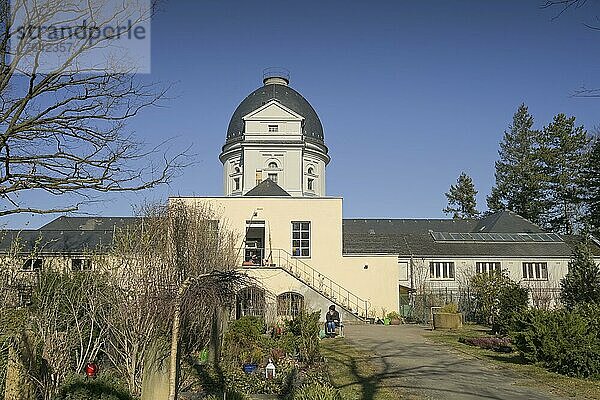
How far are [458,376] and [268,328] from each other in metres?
13.0

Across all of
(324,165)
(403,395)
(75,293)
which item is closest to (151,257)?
(75,293)

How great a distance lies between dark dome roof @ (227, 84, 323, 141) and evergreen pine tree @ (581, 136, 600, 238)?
25.7m

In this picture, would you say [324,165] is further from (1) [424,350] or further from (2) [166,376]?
(2) [166,376]

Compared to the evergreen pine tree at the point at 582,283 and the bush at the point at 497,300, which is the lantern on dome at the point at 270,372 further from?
the evergreen pine tree at the point at 582,283

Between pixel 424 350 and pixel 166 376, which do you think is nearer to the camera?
pixel 166 376

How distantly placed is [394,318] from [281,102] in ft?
80.5

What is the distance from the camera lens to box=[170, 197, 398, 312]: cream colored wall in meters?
36.0

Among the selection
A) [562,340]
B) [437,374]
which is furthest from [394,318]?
[437,374]

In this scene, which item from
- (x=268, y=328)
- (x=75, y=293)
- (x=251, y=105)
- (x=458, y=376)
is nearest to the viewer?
(x=75, y=293)

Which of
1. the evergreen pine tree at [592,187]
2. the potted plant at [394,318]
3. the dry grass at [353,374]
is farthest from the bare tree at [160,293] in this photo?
the evergreen pine tree at [592,187]

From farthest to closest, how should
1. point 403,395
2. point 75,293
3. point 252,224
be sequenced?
point 252,224, point 75,293, point 403,395

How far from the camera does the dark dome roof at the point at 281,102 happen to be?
5265 centimetres

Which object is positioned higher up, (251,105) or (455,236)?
(251,105)

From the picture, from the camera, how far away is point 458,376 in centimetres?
1567
